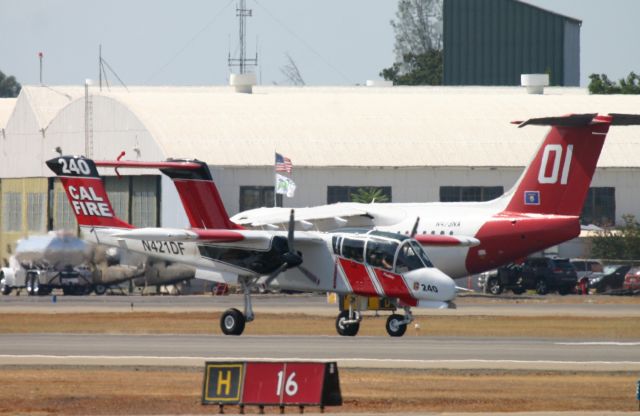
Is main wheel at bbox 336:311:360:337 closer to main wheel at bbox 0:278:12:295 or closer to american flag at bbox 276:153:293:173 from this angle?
american flag at bbox 276:153:293:173

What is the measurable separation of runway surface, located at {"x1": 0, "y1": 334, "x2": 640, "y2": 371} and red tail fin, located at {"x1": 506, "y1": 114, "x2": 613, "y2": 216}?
57.6 ft

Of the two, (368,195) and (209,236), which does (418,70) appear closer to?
(368,195)

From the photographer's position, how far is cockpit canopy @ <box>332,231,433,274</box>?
40781 mm

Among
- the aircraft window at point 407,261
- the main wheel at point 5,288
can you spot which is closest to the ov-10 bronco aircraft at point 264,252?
the aircraft window at point 407,261

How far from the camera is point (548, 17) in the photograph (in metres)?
129

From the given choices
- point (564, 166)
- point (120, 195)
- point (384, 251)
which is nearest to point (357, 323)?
point (384, 251)

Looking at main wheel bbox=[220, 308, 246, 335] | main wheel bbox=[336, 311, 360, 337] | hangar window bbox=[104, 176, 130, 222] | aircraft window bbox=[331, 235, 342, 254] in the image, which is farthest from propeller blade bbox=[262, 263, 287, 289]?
hangar window bbox=[104, 176, 130, 222]

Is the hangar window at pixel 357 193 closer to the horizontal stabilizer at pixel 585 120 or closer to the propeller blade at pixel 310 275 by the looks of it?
the horizontal stabilizer at pixel 585 120

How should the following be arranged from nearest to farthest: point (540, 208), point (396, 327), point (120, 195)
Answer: point (396, 327)
point (540, 208)
point (120, 195)

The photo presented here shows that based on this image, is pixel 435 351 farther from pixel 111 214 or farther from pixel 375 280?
pixel 111 214

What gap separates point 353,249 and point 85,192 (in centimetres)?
920

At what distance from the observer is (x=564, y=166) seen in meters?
57.3

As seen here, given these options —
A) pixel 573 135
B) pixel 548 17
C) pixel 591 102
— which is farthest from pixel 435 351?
pixel 548 17

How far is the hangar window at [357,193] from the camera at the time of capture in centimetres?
8462
